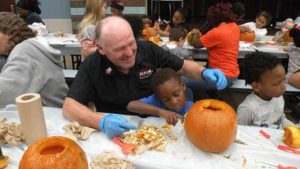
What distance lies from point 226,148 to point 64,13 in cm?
581

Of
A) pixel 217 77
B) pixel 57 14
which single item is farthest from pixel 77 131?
pixel 57 14

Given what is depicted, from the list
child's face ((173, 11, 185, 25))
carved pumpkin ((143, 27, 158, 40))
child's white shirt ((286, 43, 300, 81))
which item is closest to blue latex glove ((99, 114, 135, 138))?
child's white shirt ((286, 43, 300, 81))

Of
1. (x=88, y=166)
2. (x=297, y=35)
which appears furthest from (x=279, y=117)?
(x=297, y=35)

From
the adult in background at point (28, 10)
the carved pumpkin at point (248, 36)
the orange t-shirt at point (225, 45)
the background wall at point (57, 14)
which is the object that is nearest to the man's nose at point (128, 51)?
the orange t-shirt at point (225, 45)

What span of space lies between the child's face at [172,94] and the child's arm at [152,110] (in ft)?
0.35

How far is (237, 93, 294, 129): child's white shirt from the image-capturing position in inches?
54.7

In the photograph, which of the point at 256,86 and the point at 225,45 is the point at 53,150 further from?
the point at 225,45

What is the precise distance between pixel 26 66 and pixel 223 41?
185 cm

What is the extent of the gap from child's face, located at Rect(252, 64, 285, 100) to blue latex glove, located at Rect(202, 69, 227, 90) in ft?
0.85

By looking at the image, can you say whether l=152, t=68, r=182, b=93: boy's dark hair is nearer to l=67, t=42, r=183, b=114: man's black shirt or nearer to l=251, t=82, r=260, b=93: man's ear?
l=67, t=42, r=183, b=114: man's black shirt

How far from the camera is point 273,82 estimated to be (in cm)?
136

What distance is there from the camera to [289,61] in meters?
2.77

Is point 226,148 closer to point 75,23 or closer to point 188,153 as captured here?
point 188,153

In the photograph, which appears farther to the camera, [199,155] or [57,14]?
[57,14]
